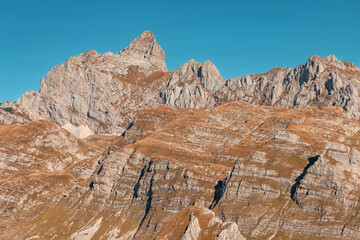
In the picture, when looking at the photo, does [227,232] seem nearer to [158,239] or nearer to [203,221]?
[203,221]

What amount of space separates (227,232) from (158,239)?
1228 inches

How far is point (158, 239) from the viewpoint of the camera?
189m

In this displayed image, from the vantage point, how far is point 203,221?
189 m

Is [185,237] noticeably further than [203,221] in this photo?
No

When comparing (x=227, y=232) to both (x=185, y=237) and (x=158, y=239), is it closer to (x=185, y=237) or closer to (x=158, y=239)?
(x=185, y=237)

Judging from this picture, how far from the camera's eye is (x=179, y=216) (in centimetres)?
19712

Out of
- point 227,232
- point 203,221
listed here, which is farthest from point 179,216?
point 227,232

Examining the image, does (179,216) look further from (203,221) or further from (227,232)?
(227,232)

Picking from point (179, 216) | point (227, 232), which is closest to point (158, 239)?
point (179, 216)

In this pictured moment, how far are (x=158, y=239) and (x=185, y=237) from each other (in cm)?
1715

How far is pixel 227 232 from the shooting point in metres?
181

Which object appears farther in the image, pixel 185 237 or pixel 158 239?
pixel 158 239

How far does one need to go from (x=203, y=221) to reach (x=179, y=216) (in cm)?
1353

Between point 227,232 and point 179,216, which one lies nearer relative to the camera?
point 227,232
